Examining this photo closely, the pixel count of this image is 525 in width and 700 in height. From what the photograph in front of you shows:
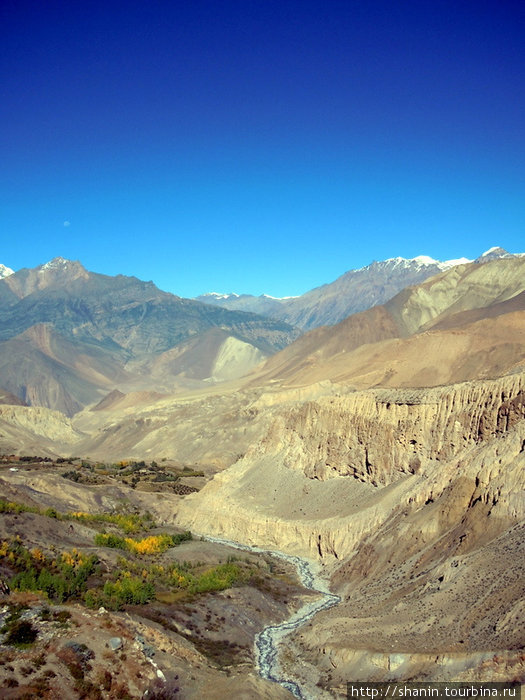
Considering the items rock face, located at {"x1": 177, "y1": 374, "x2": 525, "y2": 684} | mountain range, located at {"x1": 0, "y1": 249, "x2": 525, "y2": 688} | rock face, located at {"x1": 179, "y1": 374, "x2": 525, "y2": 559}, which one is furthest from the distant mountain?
rock face, located at {"x1": 177, "y1": 374, "x2": 525, "y2": 684}

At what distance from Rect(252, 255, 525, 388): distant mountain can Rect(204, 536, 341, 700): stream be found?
27.5 meters

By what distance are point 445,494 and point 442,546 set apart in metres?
4.40

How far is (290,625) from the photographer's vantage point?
3534 centimetres

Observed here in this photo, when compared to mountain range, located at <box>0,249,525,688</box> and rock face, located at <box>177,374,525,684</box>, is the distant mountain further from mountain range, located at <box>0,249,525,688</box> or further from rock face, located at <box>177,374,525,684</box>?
rock face, located at <box>177,374,525,684</box>

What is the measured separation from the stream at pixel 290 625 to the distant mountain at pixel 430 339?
2750 cm

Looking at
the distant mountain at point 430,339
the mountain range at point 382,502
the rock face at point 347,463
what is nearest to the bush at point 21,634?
the mountain range at point 382,502

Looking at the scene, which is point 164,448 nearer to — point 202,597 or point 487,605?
point 202,597

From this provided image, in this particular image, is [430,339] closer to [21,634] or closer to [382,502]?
[382,502]

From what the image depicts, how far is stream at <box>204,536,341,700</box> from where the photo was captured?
→ 91.3 feet

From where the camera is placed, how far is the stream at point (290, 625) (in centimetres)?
2783

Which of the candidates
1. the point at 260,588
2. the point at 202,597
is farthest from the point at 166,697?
the point at 260,588

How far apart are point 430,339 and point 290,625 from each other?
7567 cm

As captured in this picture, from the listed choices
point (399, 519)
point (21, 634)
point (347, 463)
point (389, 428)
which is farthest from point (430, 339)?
point (21, 634)

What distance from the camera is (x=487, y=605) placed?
84.5ft
